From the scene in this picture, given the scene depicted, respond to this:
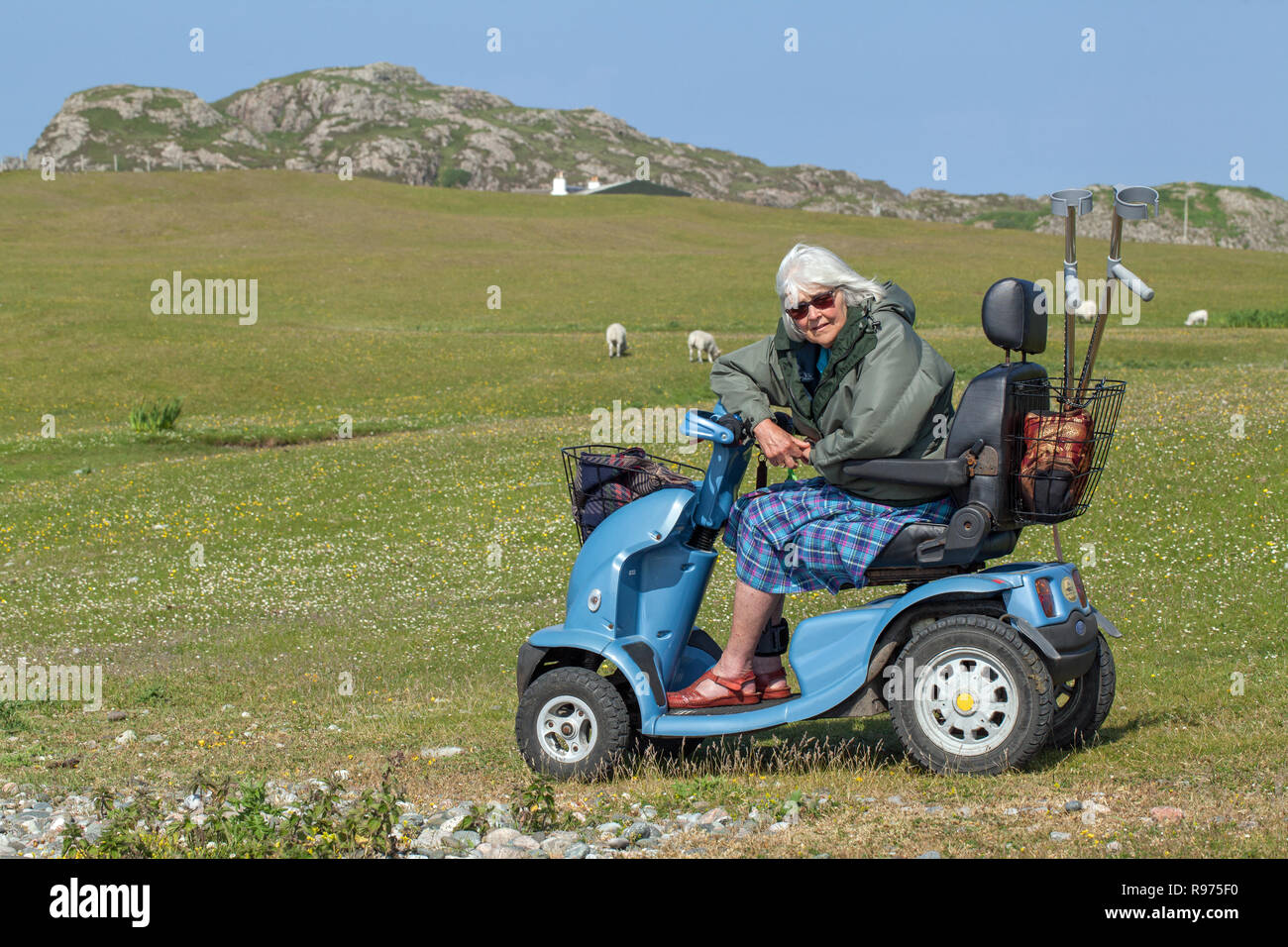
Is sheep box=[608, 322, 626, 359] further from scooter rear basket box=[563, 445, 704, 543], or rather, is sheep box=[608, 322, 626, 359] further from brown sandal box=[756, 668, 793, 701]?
brown sandal box=[756, 668, 793, 701]

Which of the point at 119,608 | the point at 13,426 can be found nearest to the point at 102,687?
the point at 119,608

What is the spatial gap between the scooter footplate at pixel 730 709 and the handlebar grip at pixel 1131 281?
8.27 ft

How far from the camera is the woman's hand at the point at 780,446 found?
605 cm

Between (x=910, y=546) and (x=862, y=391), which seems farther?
(x=910, y=546)

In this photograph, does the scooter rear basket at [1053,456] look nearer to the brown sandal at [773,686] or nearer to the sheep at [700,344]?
the brown sandal at [773,686]

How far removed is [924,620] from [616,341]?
3540 cm

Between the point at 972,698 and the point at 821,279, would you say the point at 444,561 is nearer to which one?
the point at 821,279

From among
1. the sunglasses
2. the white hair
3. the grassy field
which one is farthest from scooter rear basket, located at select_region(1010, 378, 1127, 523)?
the grassy field

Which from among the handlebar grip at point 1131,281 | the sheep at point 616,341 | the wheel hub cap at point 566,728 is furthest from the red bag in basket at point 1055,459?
the sheep at point 616,341

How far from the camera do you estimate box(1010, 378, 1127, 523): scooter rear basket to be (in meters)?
5.92

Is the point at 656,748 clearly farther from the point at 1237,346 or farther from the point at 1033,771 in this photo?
the point at 1237,346

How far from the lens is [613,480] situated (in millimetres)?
6922

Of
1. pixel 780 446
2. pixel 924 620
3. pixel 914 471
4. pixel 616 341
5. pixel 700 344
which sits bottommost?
pixel 924 620

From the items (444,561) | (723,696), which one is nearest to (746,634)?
(723,696)
